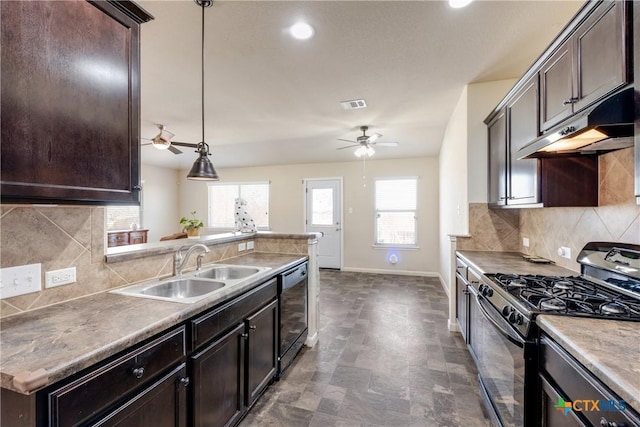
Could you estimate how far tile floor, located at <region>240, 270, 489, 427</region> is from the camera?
1.89 m

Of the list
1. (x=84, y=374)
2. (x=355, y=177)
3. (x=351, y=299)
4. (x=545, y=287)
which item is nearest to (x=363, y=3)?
(x=545, y=287)

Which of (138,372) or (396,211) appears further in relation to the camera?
(396,211)

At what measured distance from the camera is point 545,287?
161 centimetres

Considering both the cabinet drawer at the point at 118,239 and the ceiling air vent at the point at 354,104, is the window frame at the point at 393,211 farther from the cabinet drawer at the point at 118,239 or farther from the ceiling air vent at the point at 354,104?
the cabinet drawer at the point at 118,239

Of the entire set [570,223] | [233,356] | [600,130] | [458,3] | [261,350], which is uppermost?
[458,3]

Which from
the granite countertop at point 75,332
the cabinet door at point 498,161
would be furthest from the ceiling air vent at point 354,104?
the granite countertop at point 75,332

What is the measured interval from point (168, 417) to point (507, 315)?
171cm

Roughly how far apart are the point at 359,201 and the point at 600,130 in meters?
5.04

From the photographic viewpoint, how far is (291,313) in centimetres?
249

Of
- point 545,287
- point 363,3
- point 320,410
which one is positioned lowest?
point 320,410

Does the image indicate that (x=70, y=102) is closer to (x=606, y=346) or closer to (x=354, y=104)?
(x=606, y=346)

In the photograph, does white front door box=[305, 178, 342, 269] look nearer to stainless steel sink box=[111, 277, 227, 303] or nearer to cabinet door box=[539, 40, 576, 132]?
stainless steel sink box=[111, 277, 227, 303]

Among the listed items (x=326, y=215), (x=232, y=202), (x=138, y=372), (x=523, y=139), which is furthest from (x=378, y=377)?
(x=232, y=202)

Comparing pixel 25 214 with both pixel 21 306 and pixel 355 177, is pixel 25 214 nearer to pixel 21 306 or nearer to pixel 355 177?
pixel 21 306
